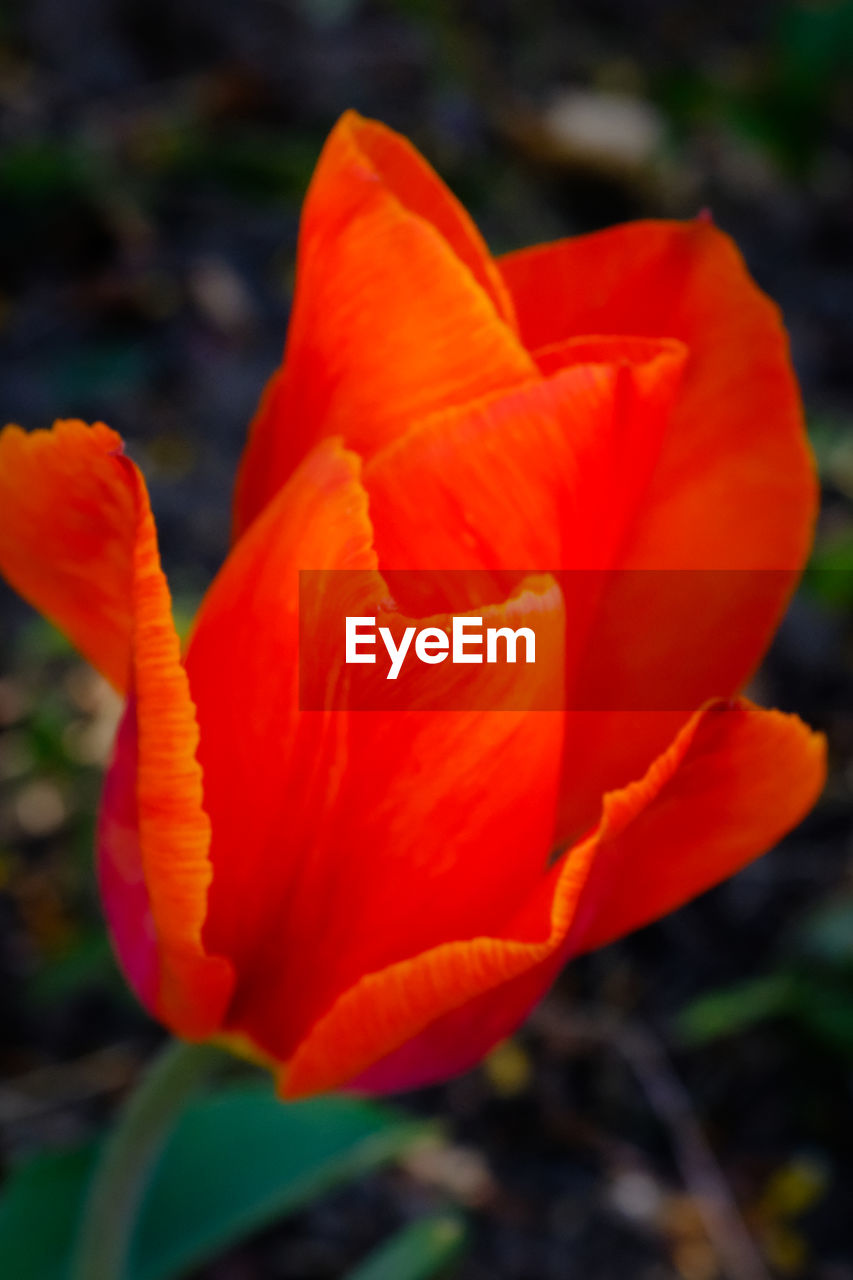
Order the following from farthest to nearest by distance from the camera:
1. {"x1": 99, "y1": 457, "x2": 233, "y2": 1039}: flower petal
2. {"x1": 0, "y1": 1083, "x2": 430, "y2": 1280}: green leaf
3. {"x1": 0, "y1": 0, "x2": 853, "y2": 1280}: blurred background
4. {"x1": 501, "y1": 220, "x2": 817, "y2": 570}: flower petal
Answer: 1. {"x1": 0, "y1": 0, "x2": 853, "y2": 1280}: blurred background
2. {"x1": 0, "y1": 1083, "x2": 430, "y2": 1280}: green leaf
3. {"x1": 501, "y1": 220, "x2": 817, "y2": 570}: flower petal
4. {"x1": 99, "y1": 457, "x2": 233, "y2": 1039}: flower petal

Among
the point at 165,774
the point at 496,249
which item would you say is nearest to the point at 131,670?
the point at 165,774

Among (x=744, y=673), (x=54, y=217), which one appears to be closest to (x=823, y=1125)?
(x=744, y=673)

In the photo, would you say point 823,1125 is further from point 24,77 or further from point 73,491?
point 24,77

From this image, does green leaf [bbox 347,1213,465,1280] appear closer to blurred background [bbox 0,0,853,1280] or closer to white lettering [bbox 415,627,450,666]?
blurred background [bbox 0,0,853,1280]

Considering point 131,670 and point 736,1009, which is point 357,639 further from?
point 736,1009

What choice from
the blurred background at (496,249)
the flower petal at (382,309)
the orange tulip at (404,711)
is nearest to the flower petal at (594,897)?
the orange tulip at (404,711)

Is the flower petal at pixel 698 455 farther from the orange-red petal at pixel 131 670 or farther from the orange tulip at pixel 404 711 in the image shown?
the orange-red petal at pixel 131 670

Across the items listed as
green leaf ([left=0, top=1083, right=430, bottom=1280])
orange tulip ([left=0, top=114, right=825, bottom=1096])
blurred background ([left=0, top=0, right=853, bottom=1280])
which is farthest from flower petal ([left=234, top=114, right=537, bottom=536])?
blurred background ([left=0, top=0, right=853, bottom=1280])
